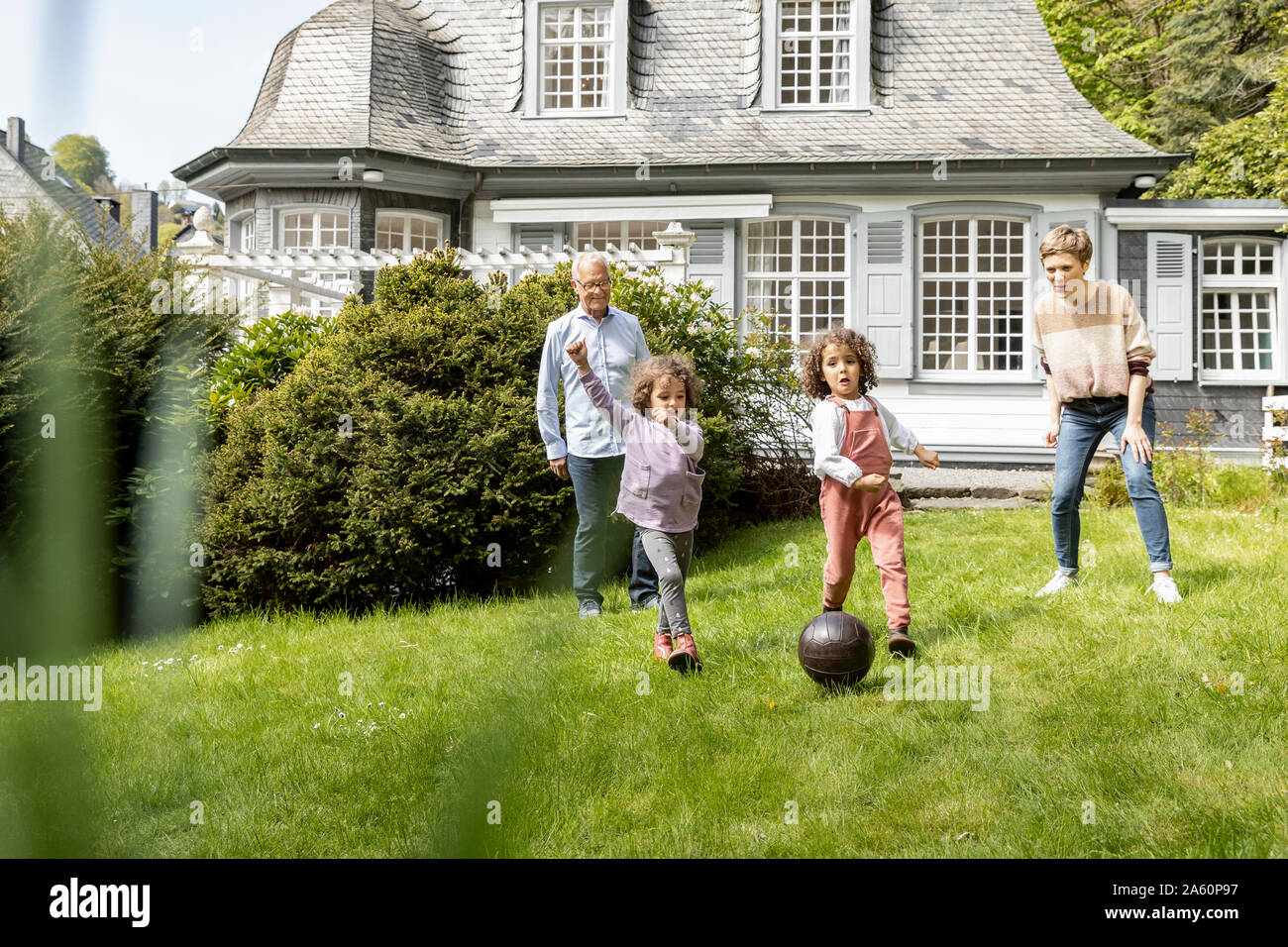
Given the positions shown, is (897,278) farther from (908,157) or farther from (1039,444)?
(1039,444)

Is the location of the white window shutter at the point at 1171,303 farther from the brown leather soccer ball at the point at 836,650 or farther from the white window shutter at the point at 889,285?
the brown leather soccer ball at the point at 836,650

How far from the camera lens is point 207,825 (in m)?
2.95

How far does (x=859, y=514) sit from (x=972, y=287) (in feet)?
32.9

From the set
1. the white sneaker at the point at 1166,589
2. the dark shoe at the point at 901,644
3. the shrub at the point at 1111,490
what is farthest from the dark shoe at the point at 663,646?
the shrub at the point at 1111,490

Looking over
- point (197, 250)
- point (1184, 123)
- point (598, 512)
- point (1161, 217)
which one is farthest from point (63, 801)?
point (1184, 123)

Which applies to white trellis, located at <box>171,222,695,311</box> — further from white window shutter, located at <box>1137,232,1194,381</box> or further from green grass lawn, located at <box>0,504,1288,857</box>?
white window shutter, located at <box>1137,232,1194,381</box>

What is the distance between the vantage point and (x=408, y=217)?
1380 cm

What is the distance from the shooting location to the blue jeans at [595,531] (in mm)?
5664

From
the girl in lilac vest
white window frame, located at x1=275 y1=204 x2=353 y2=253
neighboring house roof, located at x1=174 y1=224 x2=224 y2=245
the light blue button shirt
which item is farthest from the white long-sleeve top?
white window frame, located at x1=275 y1=204 x2=353 y2=253

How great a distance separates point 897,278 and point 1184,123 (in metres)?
10.1

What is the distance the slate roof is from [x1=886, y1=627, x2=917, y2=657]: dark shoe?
9.77m

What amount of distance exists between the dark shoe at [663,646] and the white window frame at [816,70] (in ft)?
37.0
